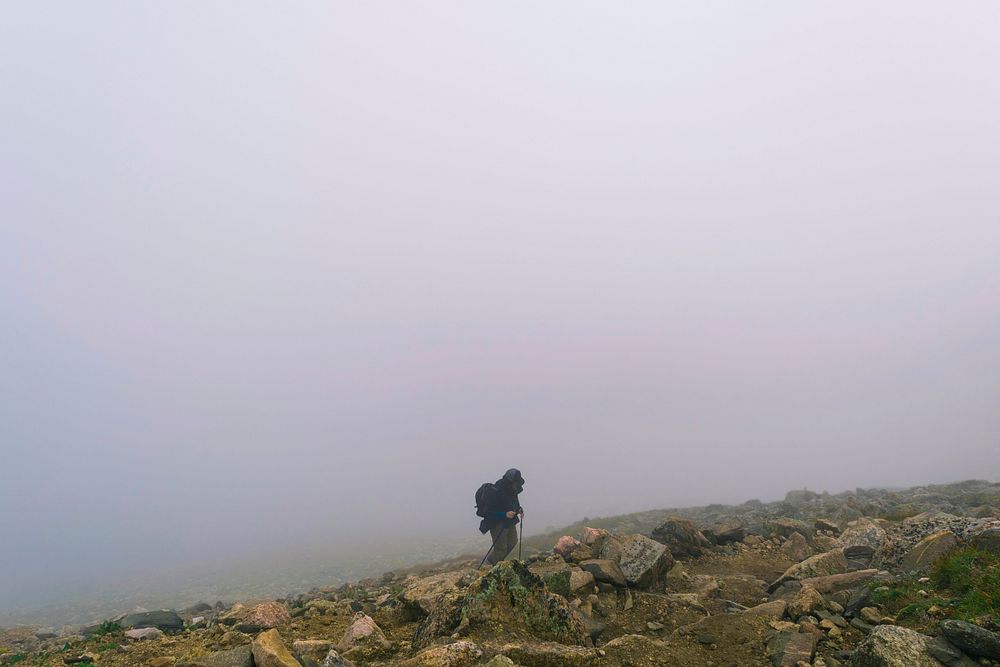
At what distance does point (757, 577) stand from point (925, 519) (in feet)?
15.2

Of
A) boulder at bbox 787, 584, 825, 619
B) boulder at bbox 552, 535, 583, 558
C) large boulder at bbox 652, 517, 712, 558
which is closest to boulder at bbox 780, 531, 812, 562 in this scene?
large boulder at bbox 652, 517, 712, 558

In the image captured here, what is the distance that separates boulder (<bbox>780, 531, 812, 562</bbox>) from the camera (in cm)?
1553

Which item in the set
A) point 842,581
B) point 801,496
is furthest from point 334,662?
point 801,496

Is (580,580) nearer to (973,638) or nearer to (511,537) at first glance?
(511,537)

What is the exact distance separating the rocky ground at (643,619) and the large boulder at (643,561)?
42mm

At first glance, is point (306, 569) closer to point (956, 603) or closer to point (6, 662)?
point (6, 662)

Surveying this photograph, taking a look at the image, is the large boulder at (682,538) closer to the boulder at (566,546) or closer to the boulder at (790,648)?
the boulder at (566,546)

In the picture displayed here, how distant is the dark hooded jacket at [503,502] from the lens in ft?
56.7

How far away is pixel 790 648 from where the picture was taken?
7.28 m

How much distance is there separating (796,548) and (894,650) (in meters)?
11.5

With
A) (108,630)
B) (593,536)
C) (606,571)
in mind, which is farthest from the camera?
(593,536)

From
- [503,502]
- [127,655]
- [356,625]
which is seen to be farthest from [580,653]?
[503,502]

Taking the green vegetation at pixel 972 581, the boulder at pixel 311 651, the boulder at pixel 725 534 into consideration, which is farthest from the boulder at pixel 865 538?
the boulder at pixel 311 651

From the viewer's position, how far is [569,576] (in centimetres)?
1147
